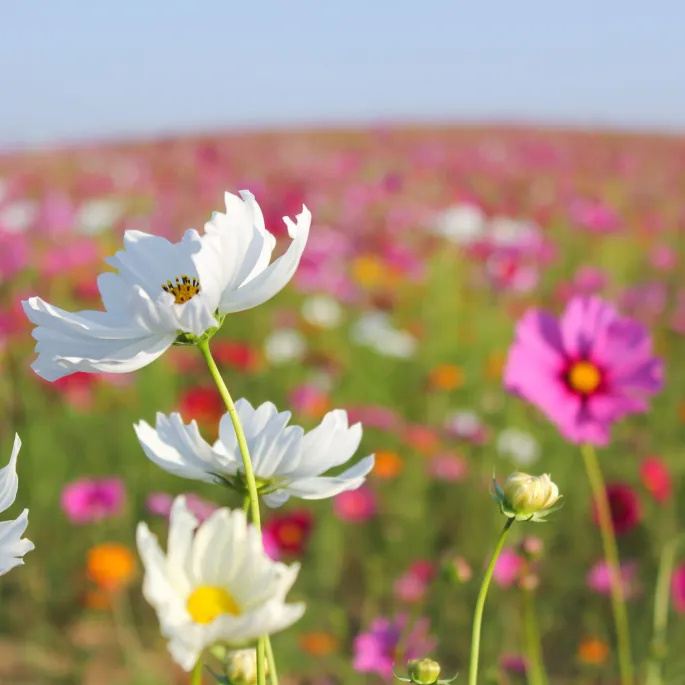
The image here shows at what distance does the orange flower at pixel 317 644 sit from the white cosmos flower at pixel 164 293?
0.85m

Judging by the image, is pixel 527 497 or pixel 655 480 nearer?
pixel 527 497

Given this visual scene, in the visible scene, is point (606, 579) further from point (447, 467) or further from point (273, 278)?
point (273, 278)

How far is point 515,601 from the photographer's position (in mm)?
1313

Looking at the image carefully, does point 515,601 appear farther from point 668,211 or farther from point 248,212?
point 668,211

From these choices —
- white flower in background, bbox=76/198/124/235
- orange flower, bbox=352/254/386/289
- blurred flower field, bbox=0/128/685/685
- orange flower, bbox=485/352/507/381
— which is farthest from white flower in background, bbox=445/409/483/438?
white flower in background, bbox=76/198/124/235

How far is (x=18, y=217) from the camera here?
2.48 meters

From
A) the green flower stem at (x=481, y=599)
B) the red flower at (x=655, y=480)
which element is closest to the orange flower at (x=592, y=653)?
the red flower at (x=655, y=480)

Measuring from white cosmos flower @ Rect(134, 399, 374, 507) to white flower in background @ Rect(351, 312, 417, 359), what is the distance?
149 cm

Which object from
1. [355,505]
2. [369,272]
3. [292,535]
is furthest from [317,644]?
[369,272]

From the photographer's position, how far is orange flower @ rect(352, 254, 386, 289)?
7.94ft

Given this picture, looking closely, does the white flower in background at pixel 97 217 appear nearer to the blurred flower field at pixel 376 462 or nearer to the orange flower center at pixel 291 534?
the blurred flower field at pixel 376 462

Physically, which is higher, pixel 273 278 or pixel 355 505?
pixel 273 278

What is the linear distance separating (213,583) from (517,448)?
4.20 ft

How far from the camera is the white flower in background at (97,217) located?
8.44 feet
